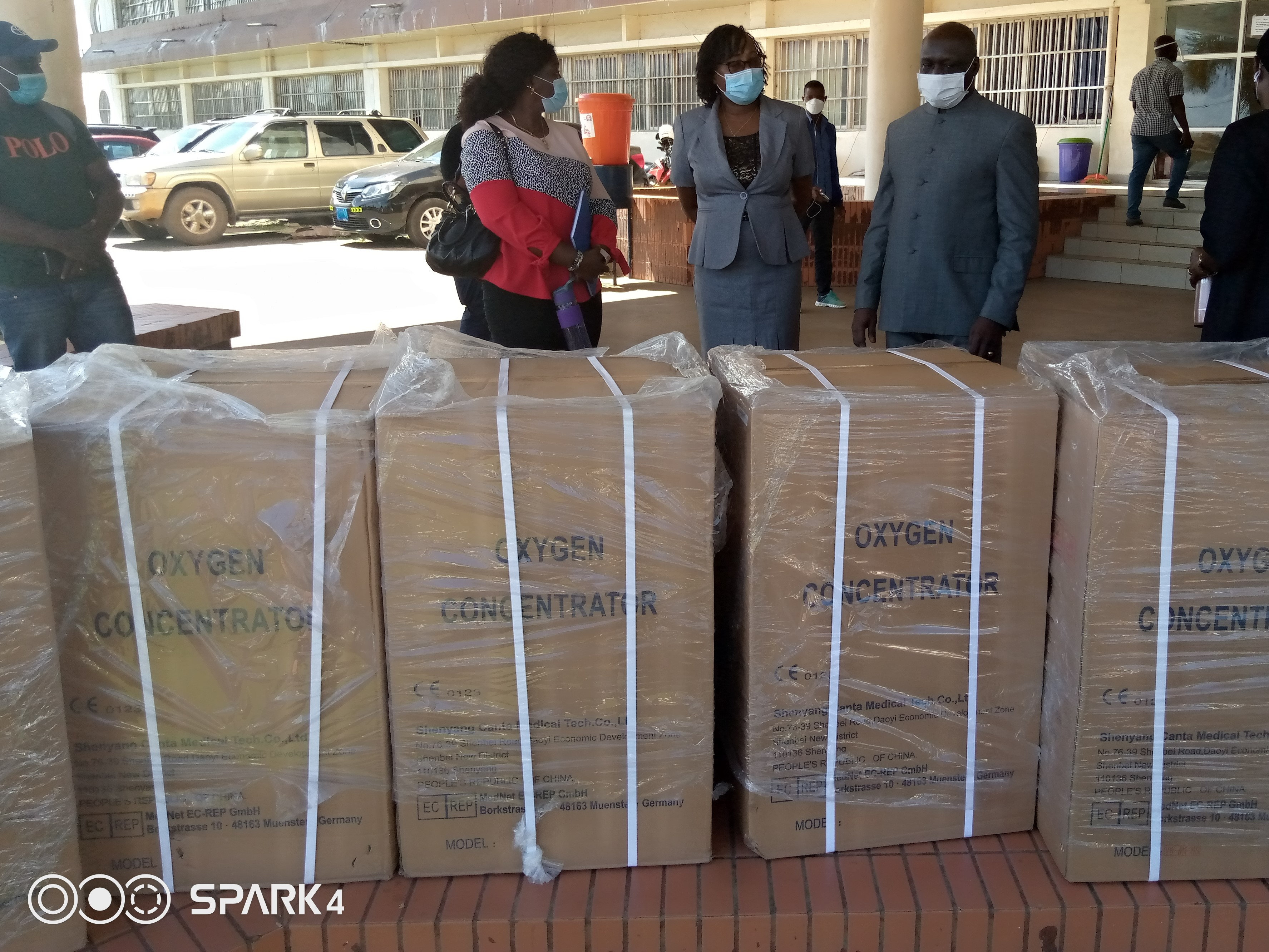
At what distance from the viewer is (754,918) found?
5.80 feet

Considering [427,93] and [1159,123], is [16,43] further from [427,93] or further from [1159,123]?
[427,93]

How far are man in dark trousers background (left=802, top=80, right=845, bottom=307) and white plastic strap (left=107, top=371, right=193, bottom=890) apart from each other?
734 cm

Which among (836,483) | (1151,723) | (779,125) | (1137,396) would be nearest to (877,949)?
(1151,723)

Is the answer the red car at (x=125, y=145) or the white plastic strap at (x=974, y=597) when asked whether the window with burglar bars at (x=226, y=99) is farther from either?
the white plastic strap at (x=974, y=597)

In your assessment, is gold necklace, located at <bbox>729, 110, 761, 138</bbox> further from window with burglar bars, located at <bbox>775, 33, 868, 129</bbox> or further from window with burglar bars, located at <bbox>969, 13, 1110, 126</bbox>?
window with burglar bars, located at <bbox>775, 33, 868, 129</bbox>

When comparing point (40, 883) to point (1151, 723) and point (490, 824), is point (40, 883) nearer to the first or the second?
point (490, 824)

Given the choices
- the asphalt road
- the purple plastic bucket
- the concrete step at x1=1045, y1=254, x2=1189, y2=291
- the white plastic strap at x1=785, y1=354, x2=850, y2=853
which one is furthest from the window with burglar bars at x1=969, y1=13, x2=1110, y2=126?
the white plastic strap at x1=785, y1=354, x2=850, y2=853

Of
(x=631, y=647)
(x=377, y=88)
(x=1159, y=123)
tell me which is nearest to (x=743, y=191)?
(x=631, y=647)

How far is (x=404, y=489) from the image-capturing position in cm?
171

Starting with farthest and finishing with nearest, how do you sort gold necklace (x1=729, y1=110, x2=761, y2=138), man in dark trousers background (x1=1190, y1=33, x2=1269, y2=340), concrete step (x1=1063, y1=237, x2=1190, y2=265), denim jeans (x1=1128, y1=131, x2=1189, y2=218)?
denim jeans (x1=1128, y1=131, x2=1189, y2=218) < concrete step (x1=1063, y1=237, x2=1190, y2=265) < gold necklace (x1=729, y1=110, x2=761, y2=138) < man in dark trousers background (x1=1190, y1=33, x2=1269, y2=340)

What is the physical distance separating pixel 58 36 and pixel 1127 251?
29.0 ft

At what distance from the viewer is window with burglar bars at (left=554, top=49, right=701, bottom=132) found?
1839cm

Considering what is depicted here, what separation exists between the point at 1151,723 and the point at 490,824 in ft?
3.51

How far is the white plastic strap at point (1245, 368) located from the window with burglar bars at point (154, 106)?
1219 inches
